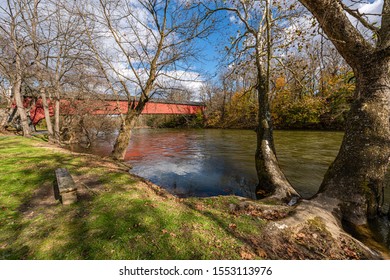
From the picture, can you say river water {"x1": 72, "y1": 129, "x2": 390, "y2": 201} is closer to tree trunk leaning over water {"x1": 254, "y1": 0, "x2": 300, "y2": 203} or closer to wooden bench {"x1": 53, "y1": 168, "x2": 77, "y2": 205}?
tree trunk leaning over water {"x1": 254, "y1": 0, "x2": 300, "y2": 203}

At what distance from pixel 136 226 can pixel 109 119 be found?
16.6 m

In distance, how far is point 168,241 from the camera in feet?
8.75

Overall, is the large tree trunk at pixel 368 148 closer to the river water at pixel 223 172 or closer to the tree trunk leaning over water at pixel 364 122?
the tree trunk leaning over water at pixel 364 122

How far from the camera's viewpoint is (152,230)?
2.91 metres

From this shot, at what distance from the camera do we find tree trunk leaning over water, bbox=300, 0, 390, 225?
3932 mm

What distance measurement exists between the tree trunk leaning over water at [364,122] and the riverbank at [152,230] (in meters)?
1.32

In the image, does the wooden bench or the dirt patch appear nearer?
the dirt patch

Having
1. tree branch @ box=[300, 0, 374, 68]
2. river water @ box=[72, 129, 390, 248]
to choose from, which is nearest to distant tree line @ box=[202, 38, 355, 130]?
tree branch @ box=[300, 0, 374, 68]

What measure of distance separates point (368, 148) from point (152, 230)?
4953mm

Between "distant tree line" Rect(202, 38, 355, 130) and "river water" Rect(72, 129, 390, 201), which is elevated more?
"distant tree line" Rect(202, 38, 355, 130)

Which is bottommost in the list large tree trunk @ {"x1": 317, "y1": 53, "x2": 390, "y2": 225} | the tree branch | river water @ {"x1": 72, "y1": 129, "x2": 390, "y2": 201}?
river water @ {"x1": 72, "y1": 129, "x2": 390, "y2": 201}

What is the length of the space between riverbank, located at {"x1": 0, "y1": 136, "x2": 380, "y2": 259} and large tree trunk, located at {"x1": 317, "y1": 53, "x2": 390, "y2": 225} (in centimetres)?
124
